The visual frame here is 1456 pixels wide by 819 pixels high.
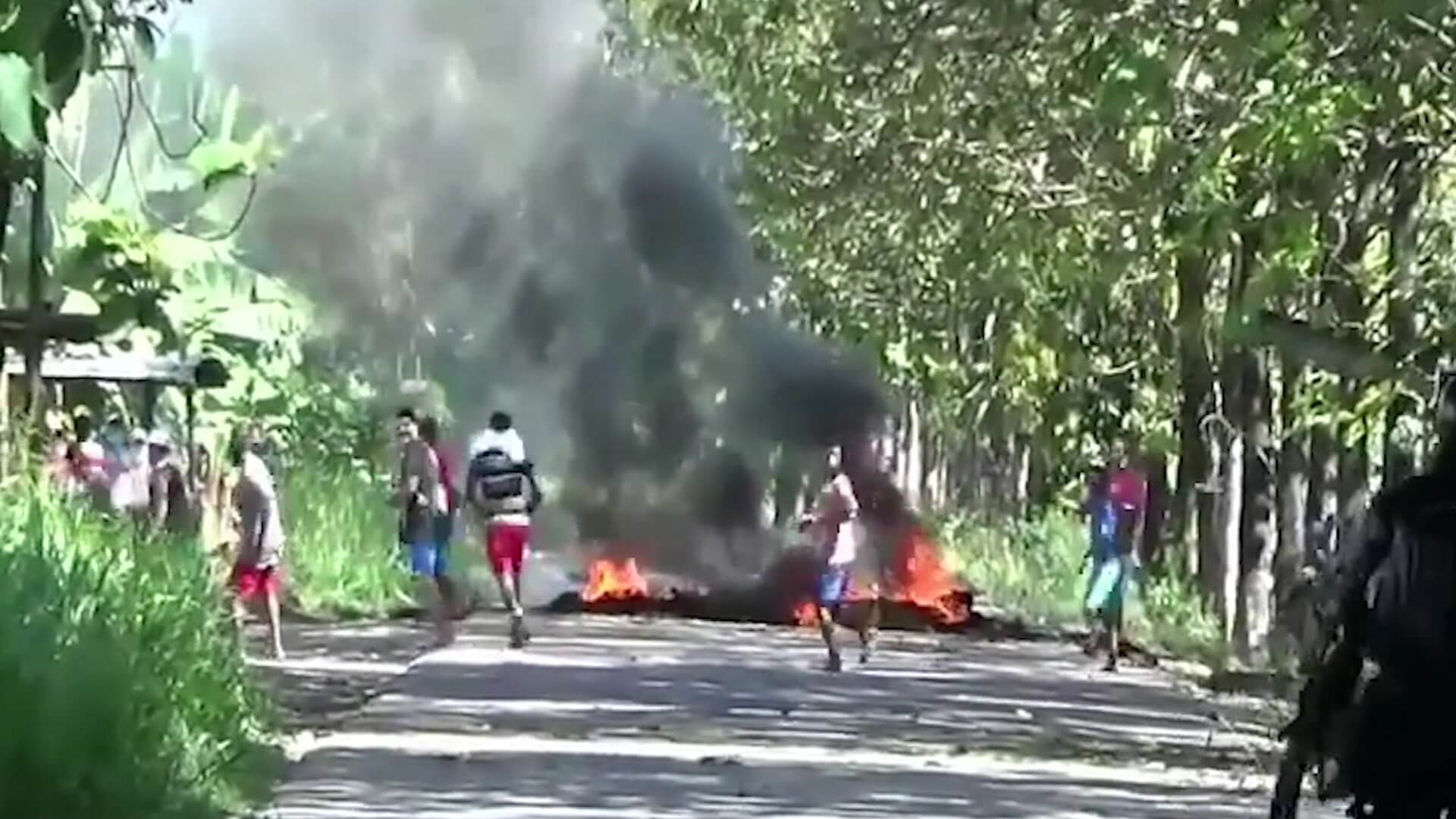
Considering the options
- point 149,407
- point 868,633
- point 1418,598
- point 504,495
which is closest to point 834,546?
point 504,495

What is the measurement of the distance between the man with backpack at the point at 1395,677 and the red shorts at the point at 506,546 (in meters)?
16.9

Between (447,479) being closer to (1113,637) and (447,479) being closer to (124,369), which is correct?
(124,369)

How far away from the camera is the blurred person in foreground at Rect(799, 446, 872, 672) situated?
2455cm

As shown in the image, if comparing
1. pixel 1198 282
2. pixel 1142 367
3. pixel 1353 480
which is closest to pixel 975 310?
pixel 1142 367

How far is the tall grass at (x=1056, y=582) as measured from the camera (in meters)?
30.8

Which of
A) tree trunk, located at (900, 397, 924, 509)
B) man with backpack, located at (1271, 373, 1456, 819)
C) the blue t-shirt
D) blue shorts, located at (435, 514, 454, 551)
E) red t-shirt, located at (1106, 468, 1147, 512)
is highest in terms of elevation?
tree trunk, located at (900, 397, 924, 509)

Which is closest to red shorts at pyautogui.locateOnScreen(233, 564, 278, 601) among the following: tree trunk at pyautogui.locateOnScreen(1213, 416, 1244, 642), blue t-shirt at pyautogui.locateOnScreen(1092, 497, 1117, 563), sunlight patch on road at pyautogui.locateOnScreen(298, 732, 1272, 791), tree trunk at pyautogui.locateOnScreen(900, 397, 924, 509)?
sunlight patch on road at pyautogui.locateOnScreen(298, 732, 1272, 791)

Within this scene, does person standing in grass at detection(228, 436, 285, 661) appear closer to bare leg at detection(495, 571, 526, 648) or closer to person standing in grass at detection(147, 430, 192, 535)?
person standing in grass at detection(147, 430, 192, 535)

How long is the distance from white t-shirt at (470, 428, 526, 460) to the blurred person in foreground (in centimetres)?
212

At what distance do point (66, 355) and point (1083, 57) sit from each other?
12924 millimetres

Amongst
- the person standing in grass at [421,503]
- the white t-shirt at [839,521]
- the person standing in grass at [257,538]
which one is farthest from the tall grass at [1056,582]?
the person standing in grass at [257,538]

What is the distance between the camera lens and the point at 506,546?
25344 mm

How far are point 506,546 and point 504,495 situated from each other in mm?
445

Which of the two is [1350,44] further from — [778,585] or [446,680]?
[778,585]
